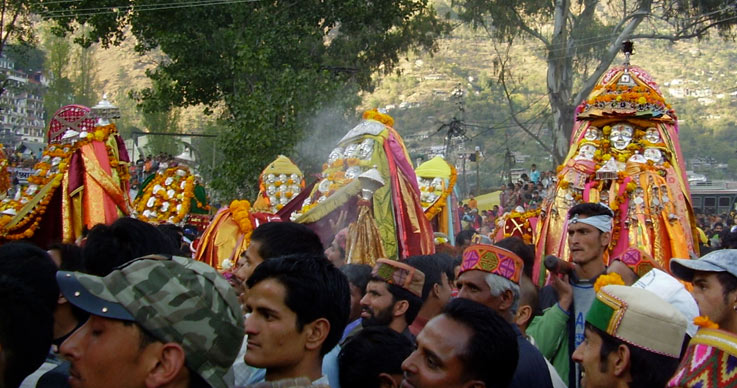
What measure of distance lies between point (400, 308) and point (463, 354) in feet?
5.18

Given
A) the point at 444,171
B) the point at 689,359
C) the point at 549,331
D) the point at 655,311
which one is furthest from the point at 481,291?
the point at 444,171

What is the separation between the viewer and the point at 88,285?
2.72 meters

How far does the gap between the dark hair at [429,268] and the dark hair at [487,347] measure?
A: 6.09 ft

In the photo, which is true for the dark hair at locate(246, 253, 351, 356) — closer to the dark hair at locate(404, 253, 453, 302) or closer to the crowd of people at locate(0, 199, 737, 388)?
the crowd of people at locate(0, 199, 737, 388)

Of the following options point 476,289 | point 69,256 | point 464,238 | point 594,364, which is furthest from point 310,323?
point 464,238

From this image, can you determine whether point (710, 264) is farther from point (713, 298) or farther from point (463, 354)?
point (463, 354)

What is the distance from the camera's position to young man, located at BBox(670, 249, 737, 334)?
13.6 ft

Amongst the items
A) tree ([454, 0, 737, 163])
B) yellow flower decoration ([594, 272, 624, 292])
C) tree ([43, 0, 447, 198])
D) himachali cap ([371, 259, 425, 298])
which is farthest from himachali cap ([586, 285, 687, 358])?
tree ([454, 0, 737, 163])

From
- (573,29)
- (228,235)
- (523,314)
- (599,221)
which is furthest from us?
(573,29)

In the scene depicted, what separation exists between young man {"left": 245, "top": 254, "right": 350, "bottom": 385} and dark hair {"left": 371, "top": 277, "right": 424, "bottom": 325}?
1528 millimetres

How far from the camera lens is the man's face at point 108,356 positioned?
2.68 m

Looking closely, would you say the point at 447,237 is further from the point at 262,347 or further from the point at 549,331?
the point at 262,347

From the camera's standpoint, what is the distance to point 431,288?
5.45 metres

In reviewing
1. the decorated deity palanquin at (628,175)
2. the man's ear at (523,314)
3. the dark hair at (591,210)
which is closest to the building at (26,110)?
the decorated deity palanquin at (628,175)
